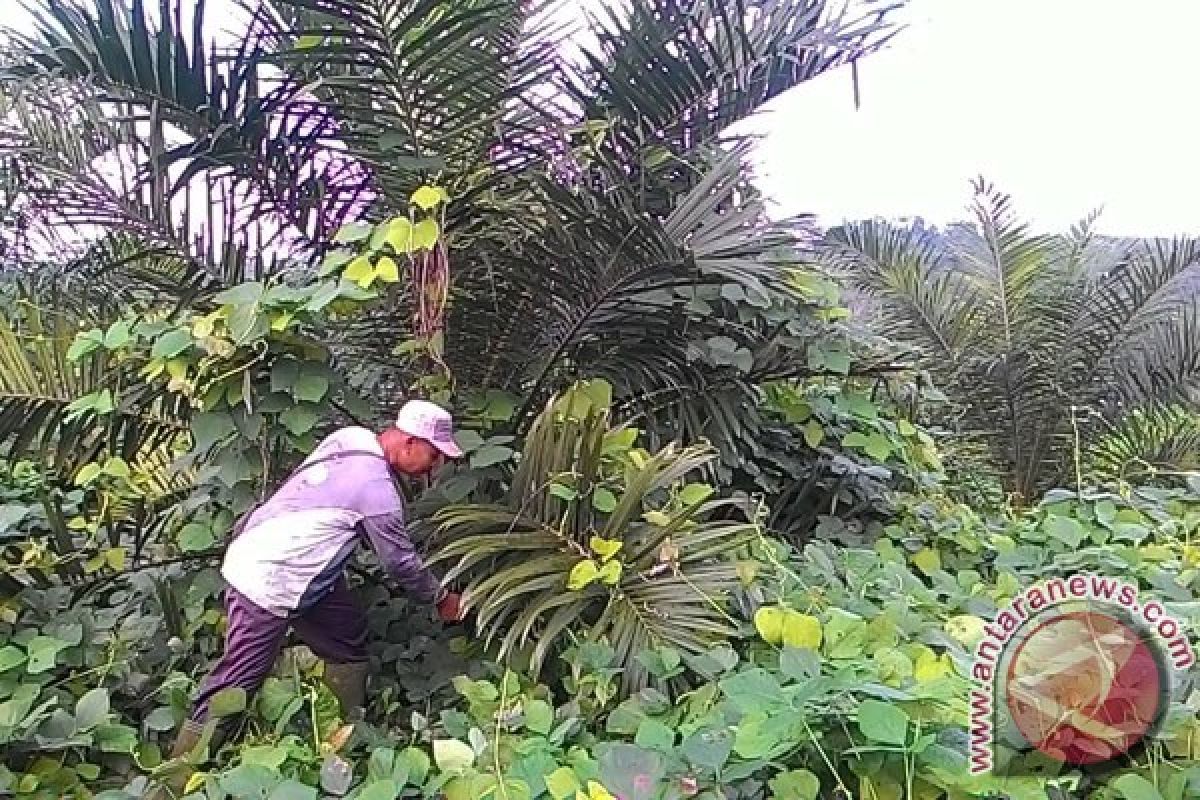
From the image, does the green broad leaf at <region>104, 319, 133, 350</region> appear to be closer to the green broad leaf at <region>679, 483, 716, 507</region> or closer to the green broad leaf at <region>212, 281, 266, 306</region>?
the green broad leaf at <region>212, 281, 266, 306</region>

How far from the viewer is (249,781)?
68.9 inches

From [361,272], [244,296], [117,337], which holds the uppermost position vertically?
[361,272]

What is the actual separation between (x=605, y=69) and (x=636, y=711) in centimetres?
165

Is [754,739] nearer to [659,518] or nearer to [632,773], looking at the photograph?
[632,773]

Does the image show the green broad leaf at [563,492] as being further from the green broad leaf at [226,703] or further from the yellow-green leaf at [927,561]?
the yellow-green leaf at [927,561]

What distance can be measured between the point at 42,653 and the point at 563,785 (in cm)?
150

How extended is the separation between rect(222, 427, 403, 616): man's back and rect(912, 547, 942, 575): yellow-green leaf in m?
1.34

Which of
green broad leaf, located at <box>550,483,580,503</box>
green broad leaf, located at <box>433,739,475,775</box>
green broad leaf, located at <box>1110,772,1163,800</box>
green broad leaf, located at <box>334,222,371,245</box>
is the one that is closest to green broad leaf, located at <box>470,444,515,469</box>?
green broad leaf, located at <box>550,483,580,503</box>

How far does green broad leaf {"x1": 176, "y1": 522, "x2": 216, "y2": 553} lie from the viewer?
2.65m

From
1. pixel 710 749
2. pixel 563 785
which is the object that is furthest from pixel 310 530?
pixel 710 749

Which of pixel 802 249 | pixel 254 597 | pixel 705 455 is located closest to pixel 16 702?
pixel 254 597

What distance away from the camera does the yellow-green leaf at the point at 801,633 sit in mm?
1729

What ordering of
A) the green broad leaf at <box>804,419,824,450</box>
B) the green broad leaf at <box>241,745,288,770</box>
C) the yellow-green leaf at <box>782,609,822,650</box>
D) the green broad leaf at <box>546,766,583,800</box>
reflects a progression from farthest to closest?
the green broad leaf at <box>804,419,824,450</box> → the green broad leaf at <box>241,745,288,770</box> → the yellow-green leaf at <box>782,609,822,650</box> → the green broad leaf at <box>546,766,583,800</box>

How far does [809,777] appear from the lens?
4.77 feet
